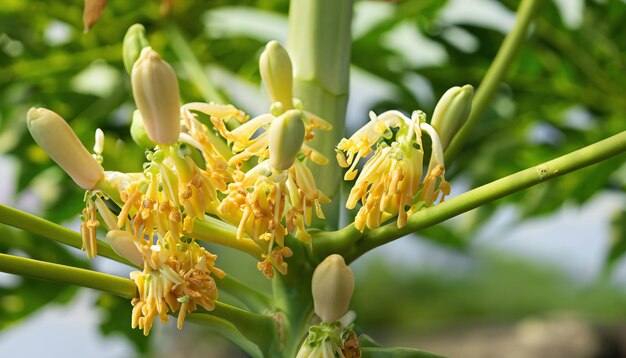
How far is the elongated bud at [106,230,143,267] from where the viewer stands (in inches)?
16.4

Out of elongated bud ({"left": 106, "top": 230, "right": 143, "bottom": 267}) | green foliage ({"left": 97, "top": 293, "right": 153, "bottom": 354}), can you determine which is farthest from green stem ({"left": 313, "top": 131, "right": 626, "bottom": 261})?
green foliage ({"left": 97, "top": 293, "right": 153, "bottom": 354})

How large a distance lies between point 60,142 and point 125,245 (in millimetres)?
61

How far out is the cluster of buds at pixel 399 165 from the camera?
0.44m

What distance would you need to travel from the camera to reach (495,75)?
1.88 ft

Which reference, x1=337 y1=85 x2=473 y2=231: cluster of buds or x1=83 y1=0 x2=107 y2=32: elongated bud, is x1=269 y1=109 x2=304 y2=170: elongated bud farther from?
x1=83 y1=0 x2=107 y2=32: elongated bud

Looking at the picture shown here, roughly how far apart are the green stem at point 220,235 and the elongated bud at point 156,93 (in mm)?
60

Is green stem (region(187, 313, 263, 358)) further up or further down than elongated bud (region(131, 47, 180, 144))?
further down

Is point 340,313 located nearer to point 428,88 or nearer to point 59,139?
point 59,139

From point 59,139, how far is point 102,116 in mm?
699

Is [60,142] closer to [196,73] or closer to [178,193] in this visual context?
[178,193]

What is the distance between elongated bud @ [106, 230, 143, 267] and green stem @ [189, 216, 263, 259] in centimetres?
3

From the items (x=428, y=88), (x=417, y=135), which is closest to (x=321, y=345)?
(x=417, y=135)

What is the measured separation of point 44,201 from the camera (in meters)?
1.21

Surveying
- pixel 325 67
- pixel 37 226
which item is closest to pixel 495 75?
pixel 325 67
